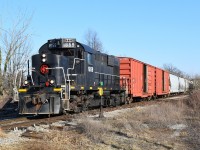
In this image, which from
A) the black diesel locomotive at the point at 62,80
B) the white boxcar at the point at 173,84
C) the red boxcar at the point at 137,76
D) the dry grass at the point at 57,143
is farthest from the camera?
the white boxcar at the point at 173,84

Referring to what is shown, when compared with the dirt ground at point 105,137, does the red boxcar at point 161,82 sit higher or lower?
higher

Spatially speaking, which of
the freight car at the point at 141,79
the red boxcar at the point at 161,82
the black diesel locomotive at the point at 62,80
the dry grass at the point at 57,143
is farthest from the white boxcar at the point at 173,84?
the dry grass at the point at 57,143

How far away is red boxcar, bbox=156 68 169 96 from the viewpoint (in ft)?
109

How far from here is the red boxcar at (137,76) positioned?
75.9ft

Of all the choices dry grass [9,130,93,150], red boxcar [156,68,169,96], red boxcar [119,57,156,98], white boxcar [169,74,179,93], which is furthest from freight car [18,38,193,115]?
white boxcar [169,74,179,93]

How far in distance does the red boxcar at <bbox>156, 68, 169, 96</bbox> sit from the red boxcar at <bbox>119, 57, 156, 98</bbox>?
2.09 metres

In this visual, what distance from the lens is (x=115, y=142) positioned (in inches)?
320

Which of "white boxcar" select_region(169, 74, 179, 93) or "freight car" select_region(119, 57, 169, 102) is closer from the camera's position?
"freight car" select_region(119, 57, 169, 102)

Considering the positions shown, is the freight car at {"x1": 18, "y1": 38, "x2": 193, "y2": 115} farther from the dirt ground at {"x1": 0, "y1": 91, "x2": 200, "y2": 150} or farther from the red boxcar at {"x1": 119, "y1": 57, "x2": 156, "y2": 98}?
the dirt ground at {"x1": 0, "y1": 91, "x2": 200, "y2": 150}

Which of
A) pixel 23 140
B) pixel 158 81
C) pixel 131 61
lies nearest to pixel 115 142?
pixel 23 140

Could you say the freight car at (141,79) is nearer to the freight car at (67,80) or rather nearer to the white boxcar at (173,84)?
the freight car at (67,80)

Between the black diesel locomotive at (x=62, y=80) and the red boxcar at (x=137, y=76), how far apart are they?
219 inches

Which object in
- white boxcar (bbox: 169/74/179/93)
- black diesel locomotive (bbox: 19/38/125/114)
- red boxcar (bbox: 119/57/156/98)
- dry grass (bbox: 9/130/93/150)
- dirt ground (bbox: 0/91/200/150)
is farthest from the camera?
white boxcar (bbox: 169/74/179/93)

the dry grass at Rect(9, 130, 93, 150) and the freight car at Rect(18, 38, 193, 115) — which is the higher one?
the freight car at Rect(18, 38, 193, 115)
